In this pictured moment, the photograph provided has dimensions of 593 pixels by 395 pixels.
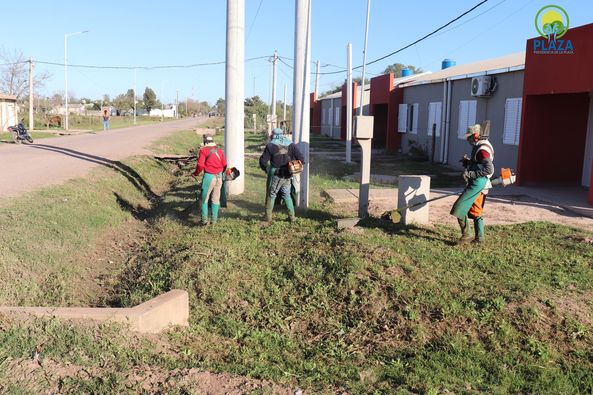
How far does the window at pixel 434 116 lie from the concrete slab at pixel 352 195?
9441mm

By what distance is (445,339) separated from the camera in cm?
516

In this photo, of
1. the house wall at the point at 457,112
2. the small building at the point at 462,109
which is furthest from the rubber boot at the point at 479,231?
the small building at the point at 462,109

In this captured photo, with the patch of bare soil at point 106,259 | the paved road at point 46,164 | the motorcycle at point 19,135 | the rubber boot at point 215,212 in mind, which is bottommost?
the patch of bare soil at point 106,259

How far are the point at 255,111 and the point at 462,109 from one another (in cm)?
4526

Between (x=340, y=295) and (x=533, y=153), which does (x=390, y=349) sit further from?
(x=533, y=153)

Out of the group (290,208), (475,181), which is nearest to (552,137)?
(475,181)

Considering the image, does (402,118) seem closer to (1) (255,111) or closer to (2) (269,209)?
(2) (269,209)

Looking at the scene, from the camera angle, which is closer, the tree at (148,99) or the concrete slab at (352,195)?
the concrete slab at (352,195)

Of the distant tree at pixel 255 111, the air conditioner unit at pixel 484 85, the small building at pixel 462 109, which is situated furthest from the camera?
the distant tree at pixel 255 111

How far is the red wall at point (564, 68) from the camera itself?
1066cm

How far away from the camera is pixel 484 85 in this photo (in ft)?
51.3

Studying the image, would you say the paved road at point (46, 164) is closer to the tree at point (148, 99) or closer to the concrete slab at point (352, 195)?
the concrete slab at point (352, 195)

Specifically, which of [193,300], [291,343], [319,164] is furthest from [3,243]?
[319,164]

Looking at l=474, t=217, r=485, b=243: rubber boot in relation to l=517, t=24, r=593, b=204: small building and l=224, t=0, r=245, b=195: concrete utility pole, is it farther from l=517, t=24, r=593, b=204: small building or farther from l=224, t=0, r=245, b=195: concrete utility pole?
l=517, t=24, r=593, b=204: small building
